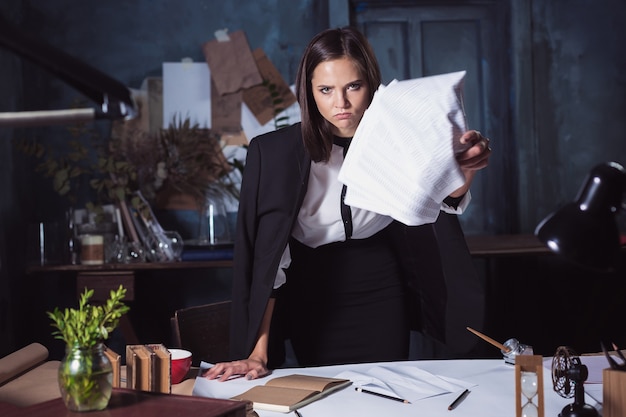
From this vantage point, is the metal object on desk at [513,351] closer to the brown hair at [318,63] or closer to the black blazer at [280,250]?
the black blazer at [280,250]

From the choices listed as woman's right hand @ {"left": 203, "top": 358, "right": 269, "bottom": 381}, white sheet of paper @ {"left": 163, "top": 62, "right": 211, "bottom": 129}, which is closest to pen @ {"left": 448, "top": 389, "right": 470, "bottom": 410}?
woman's right hand @ {"left": 203, "top": 358, "right": 269, "bottom": 381}

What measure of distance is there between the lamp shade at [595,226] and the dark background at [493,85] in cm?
313

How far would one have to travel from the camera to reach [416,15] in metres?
4.17

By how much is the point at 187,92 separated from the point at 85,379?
Result: 2994 millimetres

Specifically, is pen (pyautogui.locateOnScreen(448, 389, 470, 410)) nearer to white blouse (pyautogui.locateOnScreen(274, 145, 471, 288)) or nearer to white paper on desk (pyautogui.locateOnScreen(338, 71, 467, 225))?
white paper on desk (pyautogui.locateOnScreen(338, 71, 467, 225))

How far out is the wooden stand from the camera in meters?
1.28

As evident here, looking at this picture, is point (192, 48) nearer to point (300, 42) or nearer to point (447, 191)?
→ point (300, 42)

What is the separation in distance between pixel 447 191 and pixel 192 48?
2.78 meters

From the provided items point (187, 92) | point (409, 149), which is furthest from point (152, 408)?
point (187, 92)

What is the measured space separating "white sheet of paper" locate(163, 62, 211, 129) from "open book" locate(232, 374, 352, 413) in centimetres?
258

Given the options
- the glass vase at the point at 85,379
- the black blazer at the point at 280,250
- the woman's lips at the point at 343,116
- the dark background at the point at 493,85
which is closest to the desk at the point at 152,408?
the glass vase at the point at 85,379

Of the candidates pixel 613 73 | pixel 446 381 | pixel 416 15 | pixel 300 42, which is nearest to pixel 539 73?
pixel 613 73

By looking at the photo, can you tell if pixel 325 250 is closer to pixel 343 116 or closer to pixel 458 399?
pixel 343 116

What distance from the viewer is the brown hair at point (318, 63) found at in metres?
2.19
